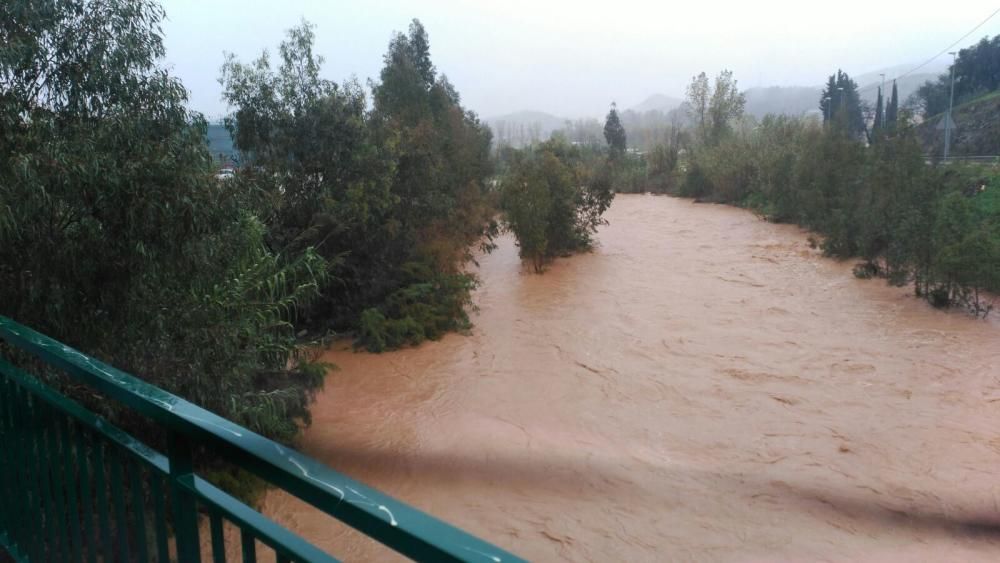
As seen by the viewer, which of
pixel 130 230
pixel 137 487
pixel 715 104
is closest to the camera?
pixel 137 487

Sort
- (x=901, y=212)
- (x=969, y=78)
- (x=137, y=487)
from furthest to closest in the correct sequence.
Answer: (x=969, y=78)
(x=901, y=212)
(x=137, y=487)

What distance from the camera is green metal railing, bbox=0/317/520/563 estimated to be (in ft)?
3.82

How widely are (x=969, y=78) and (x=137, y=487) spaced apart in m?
32.9

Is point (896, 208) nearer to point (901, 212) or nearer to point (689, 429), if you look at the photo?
point (901, 212)

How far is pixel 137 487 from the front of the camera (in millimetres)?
1900

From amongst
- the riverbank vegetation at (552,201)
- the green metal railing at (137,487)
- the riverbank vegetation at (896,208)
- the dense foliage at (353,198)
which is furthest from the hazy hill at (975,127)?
the green metal railing at (137,487)

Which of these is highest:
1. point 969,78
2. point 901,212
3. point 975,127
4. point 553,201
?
point 969,78

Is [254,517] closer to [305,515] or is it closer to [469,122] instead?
[305,515]

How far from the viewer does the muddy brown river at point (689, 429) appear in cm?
631

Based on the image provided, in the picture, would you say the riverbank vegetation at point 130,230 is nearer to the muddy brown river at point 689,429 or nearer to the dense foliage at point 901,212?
the muddy brown river at point 689,429

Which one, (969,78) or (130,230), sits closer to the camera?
(130,230)

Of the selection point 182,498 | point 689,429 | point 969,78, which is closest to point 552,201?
point 689,429

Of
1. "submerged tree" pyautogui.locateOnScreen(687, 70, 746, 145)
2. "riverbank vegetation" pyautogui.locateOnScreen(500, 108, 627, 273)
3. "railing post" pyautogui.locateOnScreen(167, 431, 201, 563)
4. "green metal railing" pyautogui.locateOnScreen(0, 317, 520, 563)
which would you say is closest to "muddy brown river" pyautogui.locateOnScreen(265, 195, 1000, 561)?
"green metal railing" pyautogui.locateOnScreen(0, 317, 520, 563)

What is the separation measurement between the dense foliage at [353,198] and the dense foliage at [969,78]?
2237 cm
